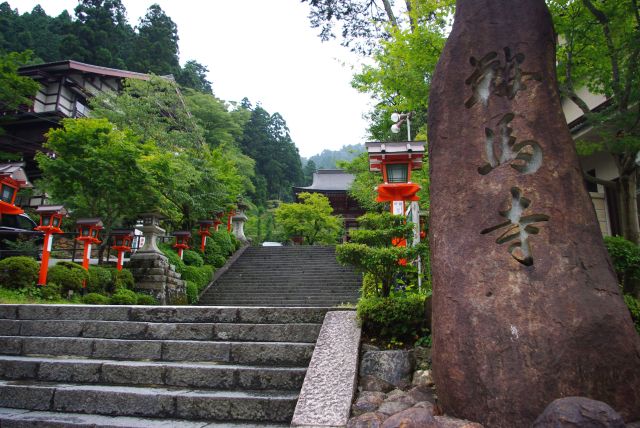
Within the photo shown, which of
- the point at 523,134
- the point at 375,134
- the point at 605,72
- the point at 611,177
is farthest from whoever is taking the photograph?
the point at 375,134

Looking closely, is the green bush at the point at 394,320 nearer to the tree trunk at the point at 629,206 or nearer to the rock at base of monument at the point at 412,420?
the rock at base of monument at the point at 412,420

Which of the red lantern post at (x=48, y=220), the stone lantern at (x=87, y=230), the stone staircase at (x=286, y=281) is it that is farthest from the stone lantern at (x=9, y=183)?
the stone staircase at (x=286, y=281)

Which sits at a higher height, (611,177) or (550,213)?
(611,177)

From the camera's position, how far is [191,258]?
1428 centimetres

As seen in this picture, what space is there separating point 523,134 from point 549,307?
125 centimetres

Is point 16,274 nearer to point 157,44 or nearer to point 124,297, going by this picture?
point 124,297

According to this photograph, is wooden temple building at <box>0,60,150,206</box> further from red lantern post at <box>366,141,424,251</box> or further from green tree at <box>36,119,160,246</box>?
red lantern post at <box>366,141,424,251</box>

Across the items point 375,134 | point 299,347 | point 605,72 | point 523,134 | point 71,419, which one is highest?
point 375,134

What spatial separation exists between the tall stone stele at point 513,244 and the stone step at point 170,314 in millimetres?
2088

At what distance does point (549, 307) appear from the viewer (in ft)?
8.77

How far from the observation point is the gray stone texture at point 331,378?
9.91ft

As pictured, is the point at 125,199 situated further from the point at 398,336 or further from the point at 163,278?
the point at 398,336

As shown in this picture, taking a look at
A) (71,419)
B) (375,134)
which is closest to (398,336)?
(71,419)

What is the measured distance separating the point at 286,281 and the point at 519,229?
11444mm
